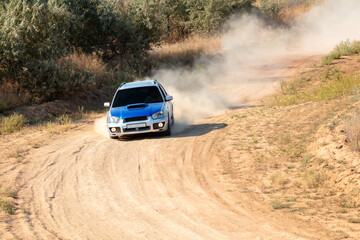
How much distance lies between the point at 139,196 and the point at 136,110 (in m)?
5.01

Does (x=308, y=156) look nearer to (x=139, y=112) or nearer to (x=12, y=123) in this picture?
(x=139, y=112)

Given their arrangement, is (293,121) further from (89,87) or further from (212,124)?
(89,87)

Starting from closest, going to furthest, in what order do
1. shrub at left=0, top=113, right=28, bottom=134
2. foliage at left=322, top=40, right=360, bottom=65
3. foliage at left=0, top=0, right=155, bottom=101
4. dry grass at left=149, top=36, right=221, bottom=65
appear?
shrub at left=0, top=113, right=28, bottom=134 → foliage at left=0, top=0, right=155, bottom=101 → foliage at left=322, top=40, right=360, bottom=65 → dry grass at left=149, top=36, right=221, bottom=65

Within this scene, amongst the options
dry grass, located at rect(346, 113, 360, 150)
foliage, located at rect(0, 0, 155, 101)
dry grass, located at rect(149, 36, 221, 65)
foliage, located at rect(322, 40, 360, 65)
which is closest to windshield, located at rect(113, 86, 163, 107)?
dry grass, located at rect(346, 113, 360, 150)

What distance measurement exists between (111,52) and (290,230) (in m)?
23.9

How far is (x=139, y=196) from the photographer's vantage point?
7832 mm

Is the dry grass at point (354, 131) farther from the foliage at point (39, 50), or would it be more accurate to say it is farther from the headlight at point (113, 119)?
the foliage at point (39, 50)

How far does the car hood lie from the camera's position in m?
12.3

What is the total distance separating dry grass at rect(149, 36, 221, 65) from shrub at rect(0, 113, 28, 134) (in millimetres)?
13516

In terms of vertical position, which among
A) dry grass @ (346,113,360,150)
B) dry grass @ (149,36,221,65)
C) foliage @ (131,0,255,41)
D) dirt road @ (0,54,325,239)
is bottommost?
dirt road @ (0,54,325,239)

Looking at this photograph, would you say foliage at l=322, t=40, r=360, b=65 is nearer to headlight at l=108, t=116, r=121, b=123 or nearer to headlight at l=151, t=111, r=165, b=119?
headlight at l=151, t=111, r=165, b=119

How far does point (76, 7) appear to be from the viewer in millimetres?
24984

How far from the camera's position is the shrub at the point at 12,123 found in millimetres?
15184

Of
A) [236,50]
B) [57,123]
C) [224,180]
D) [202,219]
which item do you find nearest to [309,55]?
[236,50]
